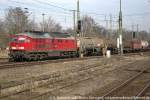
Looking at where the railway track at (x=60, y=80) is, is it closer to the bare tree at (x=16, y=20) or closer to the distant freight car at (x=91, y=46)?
the distant freight car at (x=91, y=46)

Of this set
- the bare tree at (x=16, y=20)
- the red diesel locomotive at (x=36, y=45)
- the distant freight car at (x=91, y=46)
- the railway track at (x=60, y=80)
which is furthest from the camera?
the bare tree at (x=16, y=20)

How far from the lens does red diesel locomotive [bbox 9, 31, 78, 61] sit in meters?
33.7

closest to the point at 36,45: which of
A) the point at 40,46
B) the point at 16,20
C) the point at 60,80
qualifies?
the point at 40,46

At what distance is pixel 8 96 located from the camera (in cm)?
1330

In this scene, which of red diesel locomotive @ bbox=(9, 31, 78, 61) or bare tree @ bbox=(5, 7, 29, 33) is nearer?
red diesel locomotive @ bbox=(9, 31, 78, 61)

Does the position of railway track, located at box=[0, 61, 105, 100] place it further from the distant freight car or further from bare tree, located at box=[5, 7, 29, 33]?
bare tree, located at box=[5, 7, 29, 33]

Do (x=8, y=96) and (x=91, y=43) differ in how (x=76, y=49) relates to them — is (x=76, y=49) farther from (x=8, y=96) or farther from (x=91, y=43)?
(x=8, y=96)

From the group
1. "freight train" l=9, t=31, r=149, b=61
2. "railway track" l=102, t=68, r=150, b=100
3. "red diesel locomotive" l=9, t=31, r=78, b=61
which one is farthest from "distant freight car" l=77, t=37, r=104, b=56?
"railway track" l=102, t=68, r=150, b=100

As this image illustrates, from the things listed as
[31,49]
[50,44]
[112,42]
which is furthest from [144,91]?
[112,42]

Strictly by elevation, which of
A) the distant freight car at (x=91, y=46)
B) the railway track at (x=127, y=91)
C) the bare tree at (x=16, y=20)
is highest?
the bare tree at (x=16, y=20)

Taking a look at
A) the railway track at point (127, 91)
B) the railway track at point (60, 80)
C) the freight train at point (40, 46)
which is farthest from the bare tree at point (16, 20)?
the railway track at point (127, 91)

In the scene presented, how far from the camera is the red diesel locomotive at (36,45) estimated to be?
111 ft

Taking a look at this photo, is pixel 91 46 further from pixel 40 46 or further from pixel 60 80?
pixel 60 80

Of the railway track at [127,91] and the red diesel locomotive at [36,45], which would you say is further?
the red diesel locomotive at [36,45]
